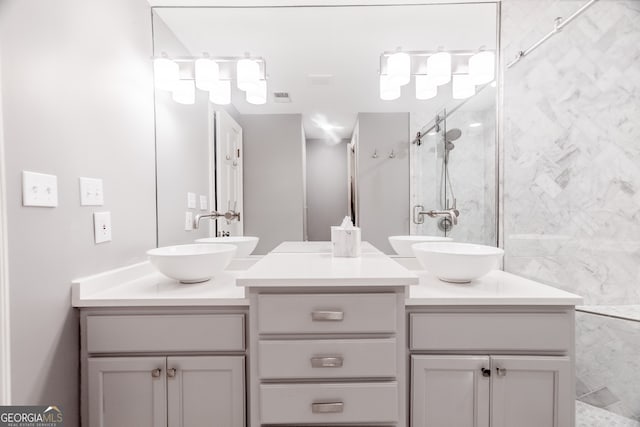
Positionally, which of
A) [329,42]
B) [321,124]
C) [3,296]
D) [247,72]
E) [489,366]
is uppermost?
[329,42]

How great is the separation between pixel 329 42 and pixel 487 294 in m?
1.49

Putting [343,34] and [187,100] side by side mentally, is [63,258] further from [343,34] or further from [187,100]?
[343,34]

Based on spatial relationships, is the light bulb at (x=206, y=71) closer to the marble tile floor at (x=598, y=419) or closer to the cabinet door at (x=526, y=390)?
the cabinet door at (x=526, y=390)

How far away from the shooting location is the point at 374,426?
1.03 m

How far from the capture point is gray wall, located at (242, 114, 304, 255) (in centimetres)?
168

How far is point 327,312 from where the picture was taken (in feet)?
3.30

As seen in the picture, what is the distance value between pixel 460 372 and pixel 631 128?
197 cm

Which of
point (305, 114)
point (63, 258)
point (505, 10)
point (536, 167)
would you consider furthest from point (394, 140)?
point (63, 258)

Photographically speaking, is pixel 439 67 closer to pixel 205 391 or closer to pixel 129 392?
pixel 205 391

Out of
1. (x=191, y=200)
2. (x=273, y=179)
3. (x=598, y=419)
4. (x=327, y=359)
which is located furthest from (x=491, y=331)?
(x=191, y=200)

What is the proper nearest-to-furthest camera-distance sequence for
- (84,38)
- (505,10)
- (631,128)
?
(84,38) < (505,10) < (631,128)

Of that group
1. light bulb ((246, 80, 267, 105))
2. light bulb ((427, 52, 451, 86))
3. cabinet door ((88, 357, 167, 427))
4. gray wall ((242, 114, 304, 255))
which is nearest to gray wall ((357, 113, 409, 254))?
light bulb ((427, 52, 451, 86))

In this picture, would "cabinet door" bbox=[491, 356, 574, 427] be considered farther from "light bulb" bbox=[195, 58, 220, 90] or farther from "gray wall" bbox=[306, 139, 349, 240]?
"light bulb" bbox=[195, 58, 220, 90]

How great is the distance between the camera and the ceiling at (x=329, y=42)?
1.58 m
